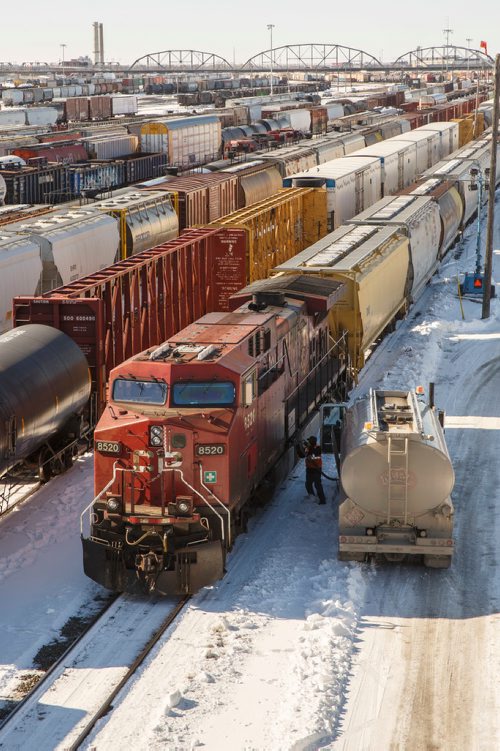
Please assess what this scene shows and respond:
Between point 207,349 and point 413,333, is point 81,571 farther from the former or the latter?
point 413,333

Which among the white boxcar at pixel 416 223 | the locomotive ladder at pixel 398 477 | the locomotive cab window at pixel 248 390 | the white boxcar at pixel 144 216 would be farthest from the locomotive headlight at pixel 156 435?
the white boxcar at pixel 416 223

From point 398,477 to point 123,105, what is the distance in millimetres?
129991

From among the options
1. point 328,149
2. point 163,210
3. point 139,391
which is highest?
point 328,149

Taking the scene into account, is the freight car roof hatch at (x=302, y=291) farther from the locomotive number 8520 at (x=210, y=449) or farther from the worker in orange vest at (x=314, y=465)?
the locomotive number 8520 at (x=210, y=449)

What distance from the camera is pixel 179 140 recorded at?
6756cm

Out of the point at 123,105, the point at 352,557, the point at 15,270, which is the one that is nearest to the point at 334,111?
the point at 123,105

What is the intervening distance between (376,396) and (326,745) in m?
8.74

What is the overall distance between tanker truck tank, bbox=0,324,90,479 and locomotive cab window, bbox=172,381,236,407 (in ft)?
11.9

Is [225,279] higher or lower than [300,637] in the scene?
higher

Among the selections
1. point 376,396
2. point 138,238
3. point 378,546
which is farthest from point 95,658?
point 138,238

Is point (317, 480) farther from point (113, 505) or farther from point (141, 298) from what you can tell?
point (141, 298)

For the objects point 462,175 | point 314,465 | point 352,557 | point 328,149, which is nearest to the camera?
point 352,557

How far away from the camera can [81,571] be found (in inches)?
717

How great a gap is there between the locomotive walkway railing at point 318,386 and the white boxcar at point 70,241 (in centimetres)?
842
